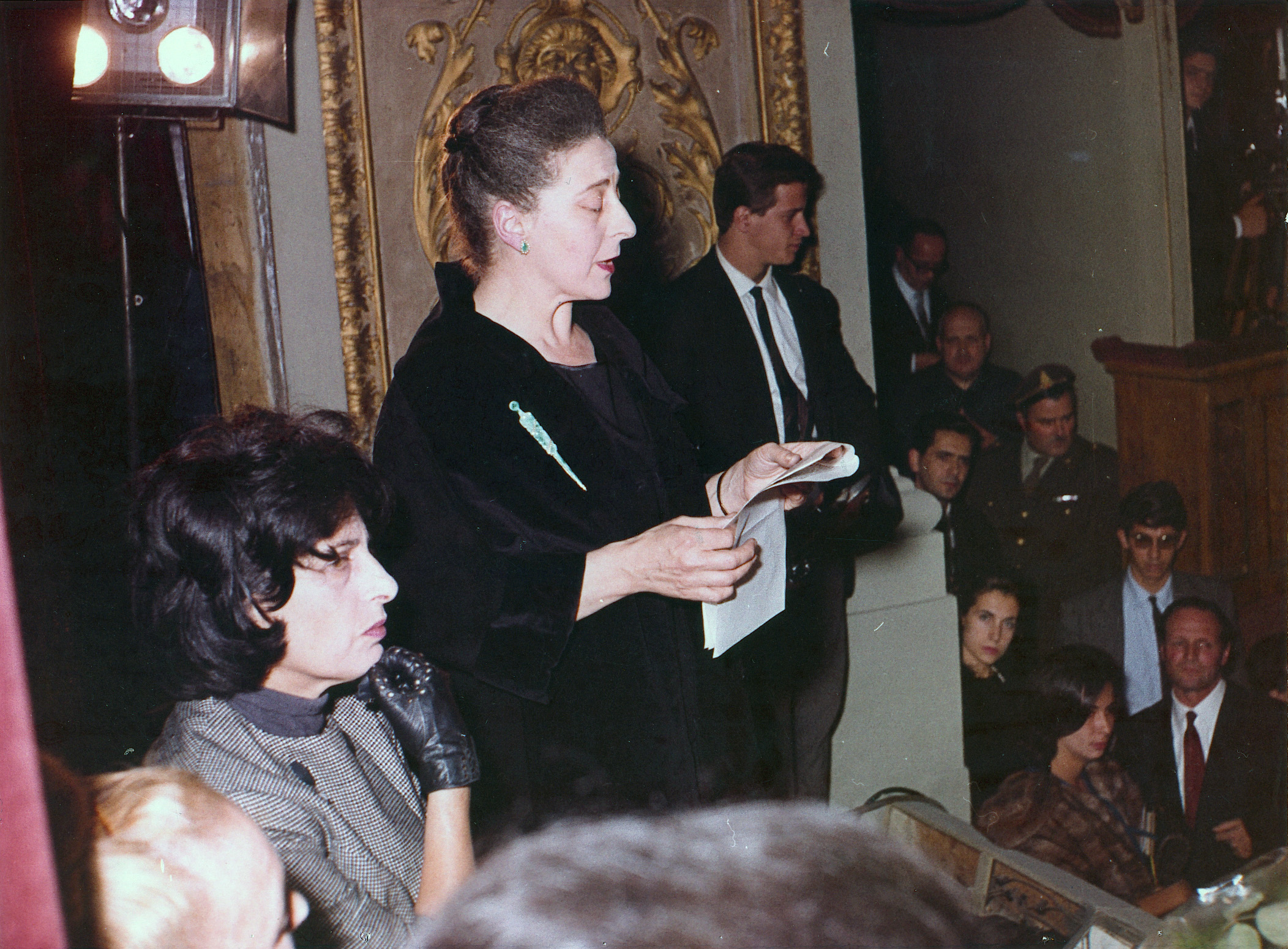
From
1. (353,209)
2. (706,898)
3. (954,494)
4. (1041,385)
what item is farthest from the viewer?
(1041,385)

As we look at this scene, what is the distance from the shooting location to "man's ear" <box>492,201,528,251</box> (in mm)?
856

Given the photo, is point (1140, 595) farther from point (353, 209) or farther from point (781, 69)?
point (353, 209)

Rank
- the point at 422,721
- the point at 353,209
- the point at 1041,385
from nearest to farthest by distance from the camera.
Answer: the point at 422,721 → the point at 353,209 → the point at 1041,385

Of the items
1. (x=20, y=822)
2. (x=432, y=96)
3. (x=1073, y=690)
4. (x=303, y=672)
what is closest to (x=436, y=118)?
(x=432, y=96)

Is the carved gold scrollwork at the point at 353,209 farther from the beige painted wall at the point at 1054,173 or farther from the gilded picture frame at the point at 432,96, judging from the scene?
the beige painted wall at the point at 1054,173

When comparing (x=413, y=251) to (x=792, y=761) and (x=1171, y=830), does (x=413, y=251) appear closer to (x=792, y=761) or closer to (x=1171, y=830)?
(x=792, y=761)

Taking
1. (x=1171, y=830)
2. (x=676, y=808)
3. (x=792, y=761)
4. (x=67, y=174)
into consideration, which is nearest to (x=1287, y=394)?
(x=1171, y=830)

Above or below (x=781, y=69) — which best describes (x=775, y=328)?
below

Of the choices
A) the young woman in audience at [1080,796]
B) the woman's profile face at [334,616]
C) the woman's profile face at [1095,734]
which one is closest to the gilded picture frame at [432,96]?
the woman's profile face at [334,616]

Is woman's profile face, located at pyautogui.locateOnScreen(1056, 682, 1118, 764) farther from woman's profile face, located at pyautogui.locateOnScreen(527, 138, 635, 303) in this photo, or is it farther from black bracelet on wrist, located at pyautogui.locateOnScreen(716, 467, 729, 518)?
woman's profile face, located at pyautogui.locateOnScreen(527, 138, 635, 303)

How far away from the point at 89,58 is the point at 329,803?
51cm

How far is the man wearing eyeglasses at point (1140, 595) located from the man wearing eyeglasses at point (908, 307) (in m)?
0.41

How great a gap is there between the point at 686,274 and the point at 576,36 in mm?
266

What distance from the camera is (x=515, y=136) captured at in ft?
2.75
